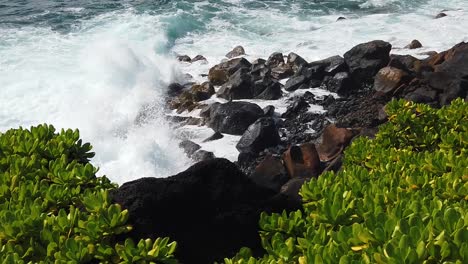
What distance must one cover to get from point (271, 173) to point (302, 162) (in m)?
0.63

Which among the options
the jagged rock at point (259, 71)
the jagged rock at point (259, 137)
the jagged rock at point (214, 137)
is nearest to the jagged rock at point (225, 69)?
the jagged rock at point (259, 71)

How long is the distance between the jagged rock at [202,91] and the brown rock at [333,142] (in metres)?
4.30

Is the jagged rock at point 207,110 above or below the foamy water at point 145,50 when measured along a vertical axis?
above

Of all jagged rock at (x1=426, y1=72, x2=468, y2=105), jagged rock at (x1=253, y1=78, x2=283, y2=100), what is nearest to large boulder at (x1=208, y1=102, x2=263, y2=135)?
jagged rock at (x1=253, y1=78, x2=283, y2=100)

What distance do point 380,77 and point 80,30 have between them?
1140 centimetres

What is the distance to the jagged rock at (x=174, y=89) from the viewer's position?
13945 millimetres

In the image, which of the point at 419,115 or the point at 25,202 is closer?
the point at 25,202

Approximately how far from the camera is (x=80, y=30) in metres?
18.9

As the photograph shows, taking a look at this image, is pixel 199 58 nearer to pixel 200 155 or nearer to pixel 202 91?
pixel 202 91

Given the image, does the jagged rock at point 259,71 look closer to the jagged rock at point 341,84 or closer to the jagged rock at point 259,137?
the jagged rock at point 341,84

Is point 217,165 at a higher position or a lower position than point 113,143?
higher

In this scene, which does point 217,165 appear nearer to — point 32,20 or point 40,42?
point 40,42

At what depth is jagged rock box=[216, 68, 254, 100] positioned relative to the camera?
12.8 meters

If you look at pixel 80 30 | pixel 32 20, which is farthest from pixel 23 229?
pixel 32 20
